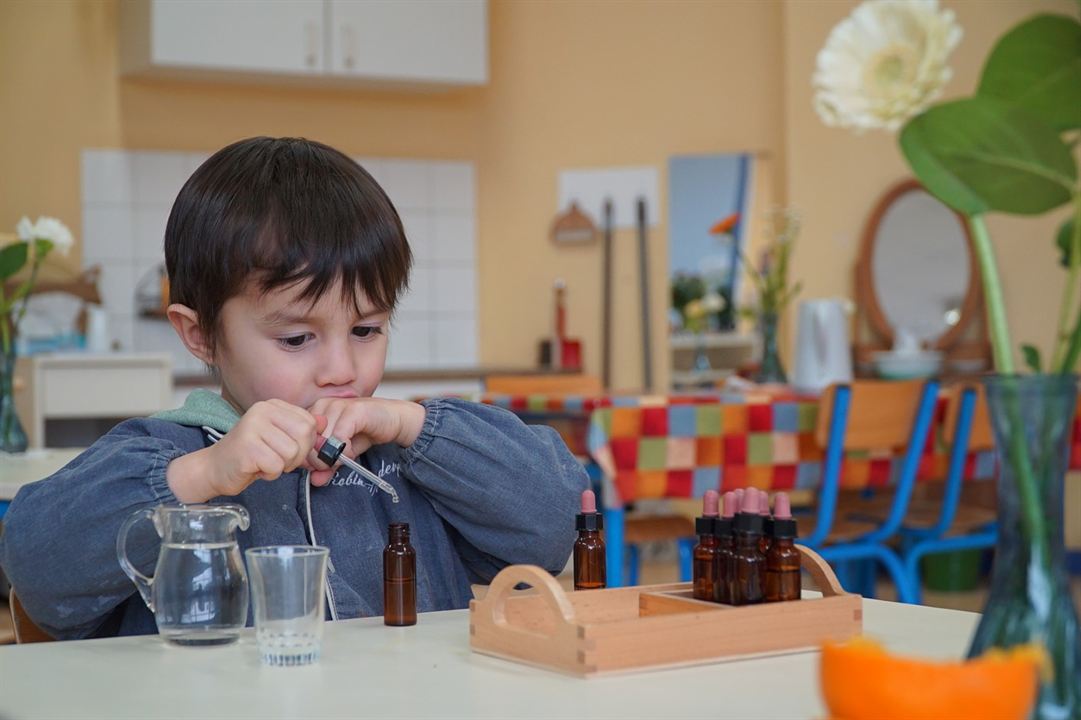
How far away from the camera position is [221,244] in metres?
1.15

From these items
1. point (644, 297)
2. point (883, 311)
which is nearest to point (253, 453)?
point (883, 311)

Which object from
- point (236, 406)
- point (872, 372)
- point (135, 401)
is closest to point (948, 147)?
point (236, 406)

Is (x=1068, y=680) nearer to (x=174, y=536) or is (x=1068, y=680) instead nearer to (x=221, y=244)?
(x=174, y=536)

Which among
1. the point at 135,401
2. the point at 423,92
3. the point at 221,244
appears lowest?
the point at 135,401

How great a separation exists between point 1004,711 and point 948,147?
238 millimetres

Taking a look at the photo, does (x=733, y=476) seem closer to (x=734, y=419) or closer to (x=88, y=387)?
(x=734, y=419)

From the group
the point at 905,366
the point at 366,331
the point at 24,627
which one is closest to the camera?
the point at 24,627

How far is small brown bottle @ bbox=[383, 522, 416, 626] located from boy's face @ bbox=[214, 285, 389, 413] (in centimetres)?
24

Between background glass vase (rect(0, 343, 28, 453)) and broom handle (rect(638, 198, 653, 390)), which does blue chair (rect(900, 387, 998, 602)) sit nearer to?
broom handle (rect(638, 198, 653, 390))

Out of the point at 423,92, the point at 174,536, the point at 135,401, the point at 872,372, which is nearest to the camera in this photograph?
the point at 174,536

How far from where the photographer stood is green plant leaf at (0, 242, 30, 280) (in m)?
2.58

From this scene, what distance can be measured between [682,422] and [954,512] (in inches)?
30.5

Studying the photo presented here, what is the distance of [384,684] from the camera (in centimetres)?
72

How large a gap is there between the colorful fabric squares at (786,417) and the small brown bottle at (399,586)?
5.88 ft
